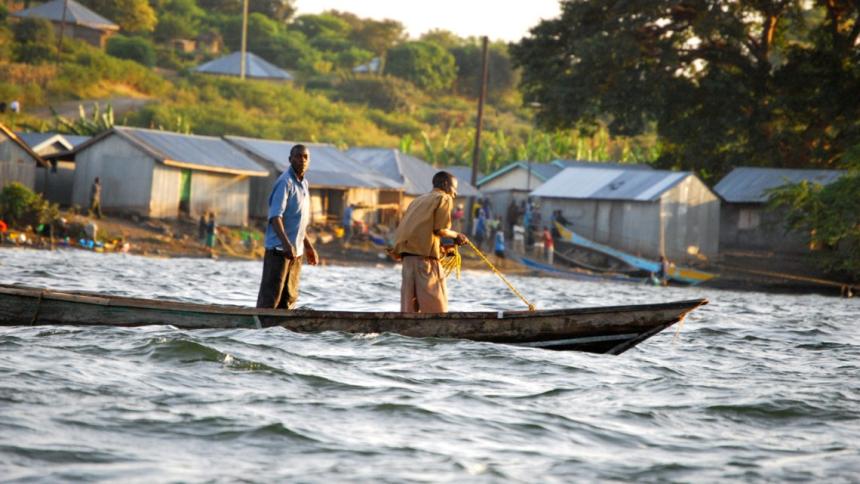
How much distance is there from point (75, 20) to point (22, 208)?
33289mm

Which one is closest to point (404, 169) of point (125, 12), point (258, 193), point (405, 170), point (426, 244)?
point (405, 170)

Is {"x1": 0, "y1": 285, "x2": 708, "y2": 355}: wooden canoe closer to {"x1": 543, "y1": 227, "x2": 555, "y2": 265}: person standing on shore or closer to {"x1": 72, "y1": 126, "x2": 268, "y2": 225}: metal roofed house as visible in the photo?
{"x1": 72, "y1": 126, "x2": 268, "y2": 225}: metal roofed house

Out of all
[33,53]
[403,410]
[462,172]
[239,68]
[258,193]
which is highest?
[239,68]

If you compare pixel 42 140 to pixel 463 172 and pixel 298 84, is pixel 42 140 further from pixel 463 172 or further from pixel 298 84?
pixel 298 84

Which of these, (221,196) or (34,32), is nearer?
(221,196)

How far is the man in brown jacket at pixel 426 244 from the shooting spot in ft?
35.8

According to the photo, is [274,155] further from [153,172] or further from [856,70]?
[856,70]

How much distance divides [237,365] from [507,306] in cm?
1101

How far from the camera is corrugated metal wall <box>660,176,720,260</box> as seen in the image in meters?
36.9

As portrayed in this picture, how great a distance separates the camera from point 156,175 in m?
33.4

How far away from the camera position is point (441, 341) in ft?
36.2

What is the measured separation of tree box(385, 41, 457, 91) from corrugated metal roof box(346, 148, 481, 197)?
110 feet

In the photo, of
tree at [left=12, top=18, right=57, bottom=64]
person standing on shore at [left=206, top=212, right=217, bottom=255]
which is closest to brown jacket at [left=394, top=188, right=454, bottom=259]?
person standing on shore at [left=206, top=212, right=217, bottom=255]

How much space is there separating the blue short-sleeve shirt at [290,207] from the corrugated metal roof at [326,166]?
2509 cm
